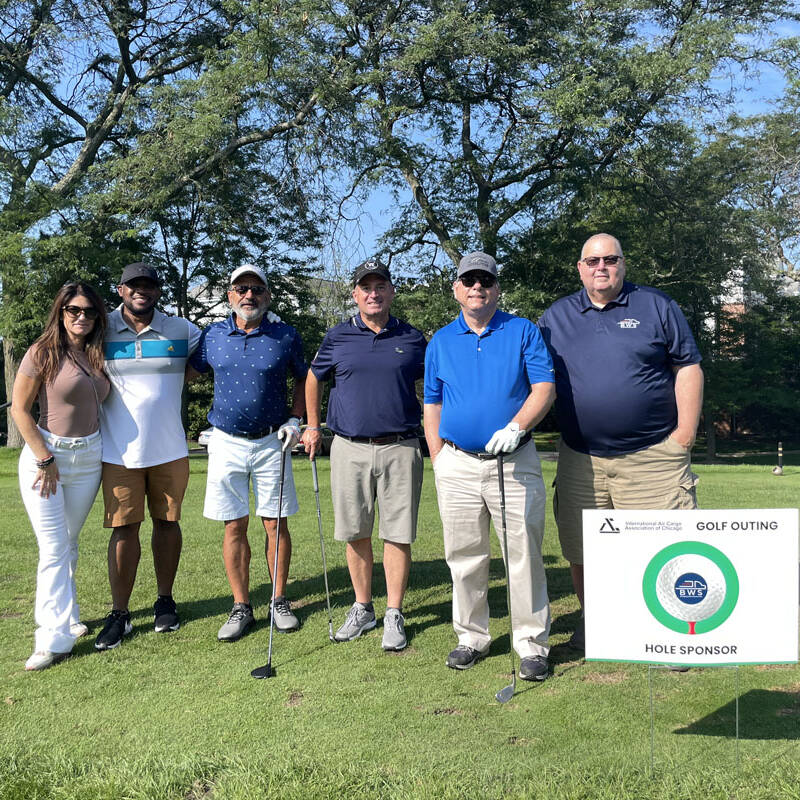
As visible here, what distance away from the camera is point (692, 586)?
10.9ft

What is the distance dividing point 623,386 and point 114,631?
128 inches

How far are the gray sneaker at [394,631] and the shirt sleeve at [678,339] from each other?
216 cm

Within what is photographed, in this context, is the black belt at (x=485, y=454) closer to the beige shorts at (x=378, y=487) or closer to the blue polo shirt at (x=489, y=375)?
the blue polo shirt at (x=489, y=375)

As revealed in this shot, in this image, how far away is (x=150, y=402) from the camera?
196 inches

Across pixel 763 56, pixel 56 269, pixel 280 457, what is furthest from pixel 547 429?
pixel 280 457

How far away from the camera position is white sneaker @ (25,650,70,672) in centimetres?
436

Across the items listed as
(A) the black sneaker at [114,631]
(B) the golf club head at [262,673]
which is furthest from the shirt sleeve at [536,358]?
(A) the black sneaker at [114,631]

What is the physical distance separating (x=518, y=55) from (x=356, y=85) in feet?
14.0

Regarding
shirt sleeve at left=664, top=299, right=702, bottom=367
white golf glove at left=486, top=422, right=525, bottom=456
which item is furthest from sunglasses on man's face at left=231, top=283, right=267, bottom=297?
shirt sleeve at left=664, top=299, right=702, bottom=367

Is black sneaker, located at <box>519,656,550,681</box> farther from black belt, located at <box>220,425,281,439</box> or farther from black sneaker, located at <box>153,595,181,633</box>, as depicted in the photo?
black sneaker, located at <box>153,595,181,633</box>

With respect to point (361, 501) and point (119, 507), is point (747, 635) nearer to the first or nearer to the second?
point (361, 501)

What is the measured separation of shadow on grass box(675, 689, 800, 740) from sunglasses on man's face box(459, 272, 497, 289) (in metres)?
2.34

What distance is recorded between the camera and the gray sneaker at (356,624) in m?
4.83

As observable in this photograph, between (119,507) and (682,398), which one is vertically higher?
(682,398)
